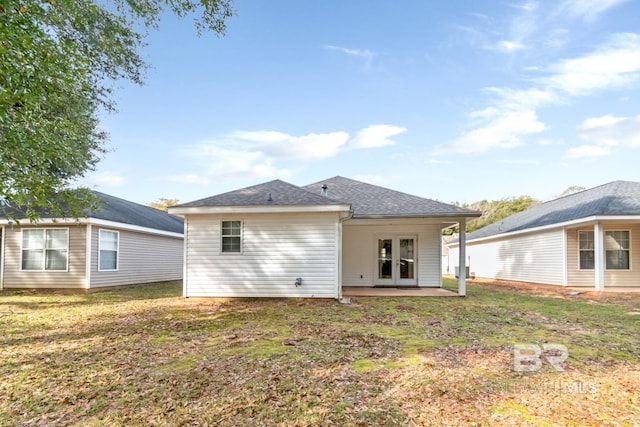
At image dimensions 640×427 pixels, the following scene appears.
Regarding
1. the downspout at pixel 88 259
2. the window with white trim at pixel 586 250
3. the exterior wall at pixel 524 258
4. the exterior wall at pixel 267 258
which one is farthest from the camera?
the exterior wall at pixel 524 258

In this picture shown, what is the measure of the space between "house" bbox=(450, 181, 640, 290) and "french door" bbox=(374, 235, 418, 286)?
19.9ft

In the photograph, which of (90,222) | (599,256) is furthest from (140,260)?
(599,256)

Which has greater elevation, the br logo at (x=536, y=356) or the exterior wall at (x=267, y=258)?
the exterior wall at (x=267, y=258)

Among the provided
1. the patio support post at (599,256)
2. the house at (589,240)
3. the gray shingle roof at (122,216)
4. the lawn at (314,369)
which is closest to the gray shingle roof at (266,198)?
the lawn at (314,369)

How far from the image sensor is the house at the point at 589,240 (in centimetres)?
1252

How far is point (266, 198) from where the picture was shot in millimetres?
10234

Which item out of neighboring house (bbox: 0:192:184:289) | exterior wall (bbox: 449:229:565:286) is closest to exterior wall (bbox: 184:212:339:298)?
neighboring house (bbox: 0:192:184:289)

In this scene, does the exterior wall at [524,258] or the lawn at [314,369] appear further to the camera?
the exterior wall at [524,258]

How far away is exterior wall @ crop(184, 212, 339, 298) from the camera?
9953 millimetres

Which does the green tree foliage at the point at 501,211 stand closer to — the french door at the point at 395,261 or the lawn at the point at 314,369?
the french door at the point at 395,261

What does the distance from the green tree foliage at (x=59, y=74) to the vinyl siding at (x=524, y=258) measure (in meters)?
15.0

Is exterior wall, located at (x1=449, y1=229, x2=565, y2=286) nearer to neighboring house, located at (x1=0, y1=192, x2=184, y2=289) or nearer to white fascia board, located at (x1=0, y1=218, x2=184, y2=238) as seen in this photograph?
white fascia board, located at (x1=0, y1=218, x2=184, y2=238)

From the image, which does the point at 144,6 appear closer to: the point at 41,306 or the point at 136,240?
the point at 41,306

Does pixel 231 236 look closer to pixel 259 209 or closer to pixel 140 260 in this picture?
pixel 259 209
